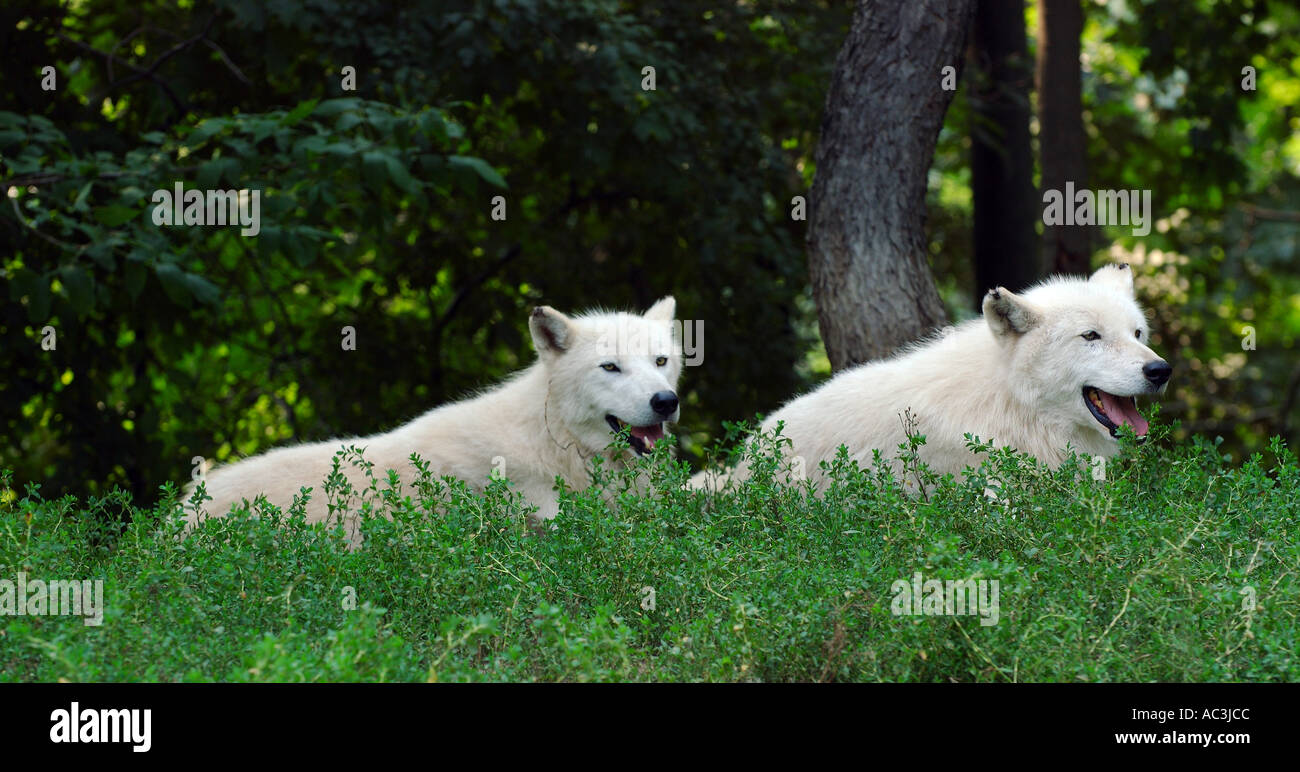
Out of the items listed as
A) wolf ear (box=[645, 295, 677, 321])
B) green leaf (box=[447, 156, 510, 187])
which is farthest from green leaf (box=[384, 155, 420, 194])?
wolf ear (box=[645, 295, 677, 321])

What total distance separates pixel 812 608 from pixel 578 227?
9612mm

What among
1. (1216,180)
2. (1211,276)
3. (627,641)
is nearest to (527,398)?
(627,641)

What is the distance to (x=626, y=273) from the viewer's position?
13367 millimetres

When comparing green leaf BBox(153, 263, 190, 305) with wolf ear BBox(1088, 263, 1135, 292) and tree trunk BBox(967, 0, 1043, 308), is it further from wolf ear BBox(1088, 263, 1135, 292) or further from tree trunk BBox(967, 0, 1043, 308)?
tree trunk BBox(967, 0, 1043, 308)

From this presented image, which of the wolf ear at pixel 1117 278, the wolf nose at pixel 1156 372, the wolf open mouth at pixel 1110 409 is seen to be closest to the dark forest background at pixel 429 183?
the wolf ear at pixel 1117 278

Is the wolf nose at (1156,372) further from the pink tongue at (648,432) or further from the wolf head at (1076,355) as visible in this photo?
the pink tongue at (648,432)

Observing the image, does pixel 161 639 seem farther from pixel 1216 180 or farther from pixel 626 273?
pixel 1216 180

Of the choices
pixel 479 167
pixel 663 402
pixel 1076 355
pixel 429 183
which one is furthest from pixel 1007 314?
pixel 429 183

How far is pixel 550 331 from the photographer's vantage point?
301 inches

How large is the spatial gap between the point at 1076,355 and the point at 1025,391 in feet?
1.05

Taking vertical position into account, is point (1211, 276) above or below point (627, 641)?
above

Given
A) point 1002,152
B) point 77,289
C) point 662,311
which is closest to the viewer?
point 77,289

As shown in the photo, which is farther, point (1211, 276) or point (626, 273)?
point (1211, 276)

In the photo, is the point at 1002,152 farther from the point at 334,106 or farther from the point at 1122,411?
the point at 334,106
